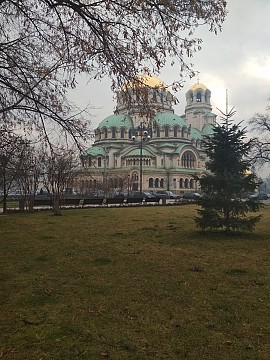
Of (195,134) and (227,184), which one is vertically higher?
(195,134)

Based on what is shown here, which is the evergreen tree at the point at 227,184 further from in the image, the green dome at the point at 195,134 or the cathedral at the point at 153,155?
the green dome at the point at 195,134

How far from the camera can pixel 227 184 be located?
470 inches

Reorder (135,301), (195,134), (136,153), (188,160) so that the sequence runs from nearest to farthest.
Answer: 1. (135,301)
2. (136,153)
3. (188,160)
4. (195,134)

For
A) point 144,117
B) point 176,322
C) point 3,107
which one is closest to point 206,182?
point 144,117

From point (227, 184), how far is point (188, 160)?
64127mm

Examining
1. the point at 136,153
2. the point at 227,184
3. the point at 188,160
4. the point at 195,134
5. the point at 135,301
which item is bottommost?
the point at 135,301

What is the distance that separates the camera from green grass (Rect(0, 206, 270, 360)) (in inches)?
152

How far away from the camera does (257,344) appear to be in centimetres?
393

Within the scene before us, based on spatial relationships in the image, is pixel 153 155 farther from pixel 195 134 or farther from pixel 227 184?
pixel 227 184

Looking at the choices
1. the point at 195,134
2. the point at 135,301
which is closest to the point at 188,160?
the point at 195,134

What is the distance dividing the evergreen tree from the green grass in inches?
76.7

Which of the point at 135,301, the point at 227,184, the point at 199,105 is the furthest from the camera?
the point at 199,105

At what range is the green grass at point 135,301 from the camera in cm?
387

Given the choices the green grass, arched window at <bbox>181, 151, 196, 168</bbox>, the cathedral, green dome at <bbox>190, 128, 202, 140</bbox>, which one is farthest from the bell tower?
the green grass
